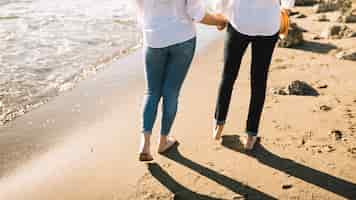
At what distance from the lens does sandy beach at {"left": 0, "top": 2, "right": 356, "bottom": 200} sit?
3.56m

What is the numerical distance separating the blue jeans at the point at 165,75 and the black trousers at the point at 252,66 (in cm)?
30

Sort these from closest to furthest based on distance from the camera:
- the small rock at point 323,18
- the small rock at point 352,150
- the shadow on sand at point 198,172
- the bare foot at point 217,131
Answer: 1. the shadow on sand at point 198,172
2. the small rock at point 352,150
3. the bare foot at point 217,131
4. the small rock at point 323,18

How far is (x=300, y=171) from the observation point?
3.74 meters

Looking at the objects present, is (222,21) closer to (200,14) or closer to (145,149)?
(200,14)

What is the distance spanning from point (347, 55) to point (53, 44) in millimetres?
4394

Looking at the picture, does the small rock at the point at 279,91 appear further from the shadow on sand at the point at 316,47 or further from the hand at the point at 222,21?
the shadow on sand at the point at 316,47

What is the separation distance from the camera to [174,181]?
3.64 meters

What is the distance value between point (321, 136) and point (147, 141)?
1.51 meters

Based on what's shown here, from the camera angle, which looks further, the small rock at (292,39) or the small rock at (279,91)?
the small rock at (292,39)

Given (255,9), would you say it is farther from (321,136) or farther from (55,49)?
(55,49)

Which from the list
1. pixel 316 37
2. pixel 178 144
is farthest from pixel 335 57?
pixel 178 144

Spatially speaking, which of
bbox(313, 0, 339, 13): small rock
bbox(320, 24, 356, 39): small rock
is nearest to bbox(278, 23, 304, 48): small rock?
bbox(320, 24, 356, 39): small rock

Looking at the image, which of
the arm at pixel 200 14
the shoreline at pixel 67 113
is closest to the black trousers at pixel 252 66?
the arm at pixel 200 14

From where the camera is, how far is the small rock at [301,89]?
5289 mm
